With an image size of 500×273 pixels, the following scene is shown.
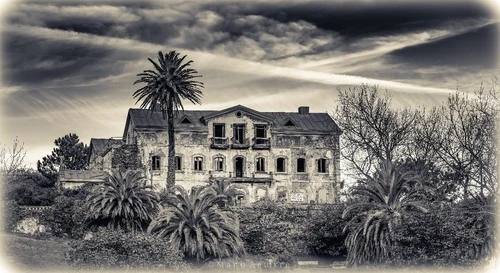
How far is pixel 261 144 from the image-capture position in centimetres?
7831

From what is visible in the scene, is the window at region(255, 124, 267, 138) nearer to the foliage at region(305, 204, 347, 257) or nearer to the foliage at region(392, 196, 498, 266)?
the foliage at region(305, 204, 347, 257)

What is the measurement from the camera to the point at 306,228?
209ft

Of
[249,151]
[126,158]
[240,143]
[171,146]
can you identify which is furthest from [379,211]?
[126,158]

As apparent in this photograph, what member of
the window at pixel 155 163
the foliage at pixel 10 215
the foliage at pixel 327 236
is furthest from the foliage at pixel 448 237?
the window at pixel 155 163

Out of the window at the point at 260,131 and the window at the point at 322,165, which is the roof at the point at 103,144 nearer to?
the window at the point at 260,131

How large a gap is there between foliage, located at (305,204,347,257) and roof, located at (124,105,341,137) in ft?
52.9

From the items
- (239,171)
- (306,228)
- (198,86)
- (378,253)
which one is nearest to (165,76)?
(198,86)

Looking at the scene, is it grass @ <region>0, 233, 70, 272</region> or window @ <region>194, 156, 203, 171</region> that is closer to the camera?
grass @ <region>0, 233, 70, 272</region>

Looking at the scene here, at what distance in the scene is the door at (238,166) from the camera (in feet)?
256

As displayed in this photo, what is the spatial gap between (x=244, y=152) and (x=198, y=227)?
855 inches

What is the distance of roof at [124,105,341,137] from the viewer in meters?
77.2

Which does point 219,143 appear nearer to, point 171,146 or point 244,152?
point 244,152

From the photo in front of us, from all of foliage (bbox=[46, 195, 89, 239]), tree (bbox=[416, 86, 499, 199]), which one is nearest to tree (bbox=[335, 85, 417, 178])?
tree (bbox=[416, 86, 499, 199])

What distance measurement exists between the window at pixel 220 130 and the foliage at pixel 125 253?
2364 cm
